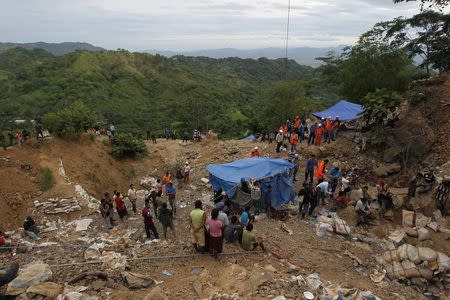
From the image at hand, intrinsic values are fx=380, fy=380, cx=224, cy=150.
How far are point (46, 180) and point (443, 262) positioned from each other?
1372 cm

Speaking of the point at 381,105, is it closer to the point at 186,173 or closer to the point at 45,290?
the point at 186,173

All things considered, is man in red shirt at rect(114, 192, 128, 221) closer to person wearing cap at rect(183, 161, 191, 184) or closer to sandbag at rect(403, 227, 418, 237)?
person wearing cap at rect(183, 161, 191, 184)

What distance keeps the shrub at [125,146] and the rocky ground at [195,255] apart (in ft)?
12.7

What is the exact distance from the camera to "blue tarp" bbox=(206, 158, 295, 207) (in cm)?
1172

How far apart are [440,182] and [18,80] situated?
7429 cm

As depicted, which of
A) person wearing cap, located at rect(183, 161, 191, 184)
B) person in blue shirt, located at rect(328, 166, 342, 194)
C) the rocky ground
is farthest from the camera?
person wearing cap, located at rect(183, 161, 191, 184)

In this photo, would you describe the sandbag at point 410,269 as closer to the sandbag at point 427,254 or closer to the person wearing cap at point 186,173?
the sandbag at point 427,254

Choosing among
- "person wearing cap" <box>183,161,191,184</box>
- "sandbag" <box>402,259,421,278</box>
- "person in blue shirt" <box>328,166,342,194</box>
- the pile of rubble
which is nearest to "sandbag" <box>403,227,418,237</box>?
"sandbag" <box>402,259,421,278</box>

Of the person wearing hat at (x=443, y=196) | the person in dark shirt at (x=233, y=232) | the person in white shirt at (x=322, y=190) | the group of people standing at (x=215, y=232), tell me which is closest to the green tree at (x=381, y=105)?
the person wearing hat at (x=443, y=196)

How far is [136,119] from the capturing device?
56250 millimetres

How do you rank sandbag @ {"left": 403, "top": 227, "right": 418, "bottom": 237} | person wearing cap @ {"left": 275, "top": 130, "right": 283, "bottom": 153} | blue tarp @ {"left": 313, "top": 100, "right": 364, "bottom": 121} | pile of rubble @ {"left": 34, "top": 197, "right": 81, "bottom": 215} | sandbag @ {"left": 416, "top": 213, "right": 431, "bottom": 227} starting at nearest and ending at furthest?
sandbag @ {"left": 403, "top": 227, "right": 418, "bottom": 237} < sandbag @ {"left": 416, "top": 213, "right": 431, "bottom": 227} < pile of rubble @ {"left": 34, "top": 197, "right": 81, "bottom": 215} < person wearing cap @ {"left": 275, "top": 130, "right": 283, "bottom": 153} < blue tarp @ {"left": 313, "top": 100, "right": 364, "bottom": 121}

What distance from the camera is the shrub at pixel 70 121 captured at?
1775 centimetres

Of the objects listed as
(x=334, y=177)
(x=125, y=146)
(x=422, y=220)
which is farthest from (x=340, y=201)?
(x=125, y=146)

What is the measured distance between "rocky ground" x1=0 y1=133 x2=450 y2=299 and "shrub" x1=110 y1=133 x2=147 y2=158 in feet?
12.7
